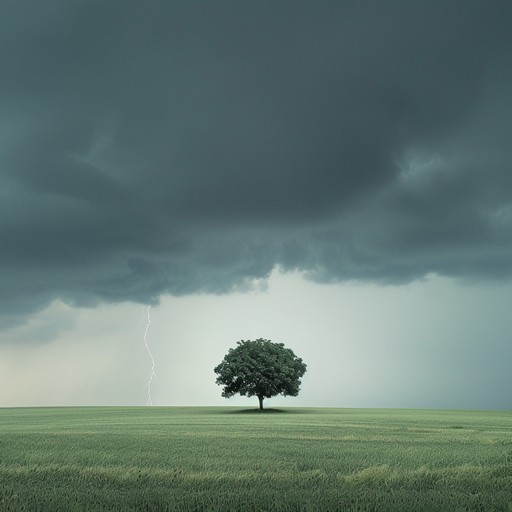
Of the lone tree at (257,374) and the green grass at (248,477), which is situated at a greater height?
the lone tree at (257,374)

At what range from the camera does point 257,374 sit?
97.7 meters

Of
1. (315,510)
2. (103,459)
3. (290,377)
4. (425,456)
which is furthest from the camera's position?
(290,377)

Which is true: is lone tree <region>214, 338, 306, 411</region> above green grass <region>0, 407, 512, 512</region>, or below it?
above

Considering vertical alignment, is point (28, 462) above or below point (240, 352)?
below

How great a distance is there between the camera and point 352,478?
17.7 metres

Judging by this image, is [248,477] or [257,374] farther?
[257,374]

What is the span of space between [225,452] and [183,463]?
4.51 metres

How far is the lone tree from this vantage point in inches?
3873

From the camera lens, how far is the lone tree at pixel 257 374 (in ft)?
323

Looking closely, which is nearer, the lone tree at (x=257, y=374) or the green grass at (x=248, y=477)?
the green grass at (x=248, y=477)

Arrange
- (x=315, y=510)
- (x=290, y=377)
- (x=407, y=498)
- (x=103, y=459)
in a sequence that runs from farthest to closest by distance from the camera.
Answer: (x=290, y=377) → (x=103, y=459) → (x=407, y=498) → (x=315, y=510)

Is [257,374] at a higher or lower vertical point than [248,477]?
higher

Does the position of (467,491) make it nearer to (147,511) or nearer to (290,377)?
(147,511)

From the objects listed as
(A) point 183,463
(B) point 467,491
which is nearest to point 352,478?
(B) point 467,491
